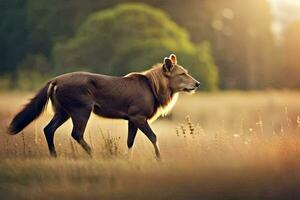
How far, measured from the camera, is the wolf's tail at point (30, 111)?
13.3 metres

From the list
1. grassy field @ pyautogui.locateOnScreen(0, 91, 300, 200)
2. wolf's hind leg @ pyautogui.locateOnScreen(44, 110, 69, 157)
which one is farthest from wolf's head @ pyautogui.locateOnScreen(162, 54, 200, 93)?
wolf's hind leg @ pyautogui.locateOnScreen(44, 110, 69, 157)

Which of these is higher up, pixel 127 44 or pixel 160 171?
pixel 127 44

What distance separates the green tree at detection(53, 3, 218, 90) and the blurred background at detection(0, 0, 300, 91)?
0.05 meters

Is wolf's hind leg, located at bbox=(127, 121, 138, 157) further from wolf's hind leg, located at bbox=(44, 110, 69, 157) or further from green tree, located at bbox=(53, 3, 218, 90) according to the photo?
green tree, located at bbox=(53, 3, 218, 90)

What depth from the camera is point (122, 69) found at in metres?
45.3

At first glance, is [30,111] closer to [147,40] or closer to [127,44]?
[147,40]

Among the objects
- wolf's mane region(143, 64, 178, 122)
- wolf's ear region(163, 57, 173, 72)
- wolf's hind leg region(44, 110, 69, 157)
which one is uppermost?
wolf's ear region(163, 57, 173, 72)

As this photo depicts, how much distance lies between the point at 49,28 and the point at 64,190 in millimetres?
51736

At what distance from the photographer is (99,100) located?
521 inches

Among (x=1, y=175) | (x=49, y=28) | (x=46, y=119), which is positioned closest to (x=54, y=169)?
(x=1, y=175)

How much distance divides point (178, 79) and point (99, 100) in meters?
1.52

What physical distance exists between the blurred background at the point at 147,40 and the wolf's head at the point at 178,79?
89.2ft

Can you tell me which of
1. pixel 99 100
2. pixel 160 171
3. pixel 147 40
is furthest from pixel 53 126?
pixel 147 40

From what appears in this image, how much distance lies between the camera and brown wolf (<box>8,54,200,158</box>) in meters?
Answer: 13.0
